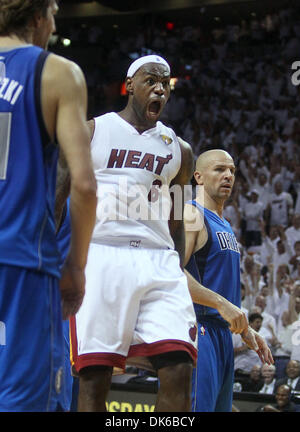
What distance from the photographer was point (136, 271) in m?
3.72

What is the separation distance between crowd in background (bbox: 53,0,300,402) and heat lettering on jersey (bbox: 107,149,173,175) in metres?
4.89

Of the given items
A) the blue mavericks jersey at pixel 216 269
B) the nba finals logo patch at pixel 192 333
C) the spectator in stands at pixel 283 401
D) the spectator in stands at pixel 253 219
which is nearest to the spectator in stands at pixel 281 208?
the spectator in stands at pixel 253 219

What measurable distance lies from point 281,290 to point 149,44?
11004 millimetres

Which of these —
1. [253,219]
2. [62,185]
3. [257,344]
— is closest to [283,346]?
[253,219]

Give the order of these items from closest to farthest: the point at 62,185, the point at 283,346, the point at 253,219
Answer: the point at 62,185 → the point at 283,346 → the point at 253,219

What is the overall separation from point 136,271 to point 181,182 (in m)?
0.79

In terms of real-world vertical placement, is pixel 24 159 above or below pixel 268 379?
above

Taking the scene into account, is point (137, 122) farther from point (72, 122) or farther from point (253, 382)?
point (253, 382)

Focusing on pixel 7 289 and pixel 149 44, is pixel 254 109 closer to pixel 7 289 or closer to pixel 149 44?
pixel 149 44

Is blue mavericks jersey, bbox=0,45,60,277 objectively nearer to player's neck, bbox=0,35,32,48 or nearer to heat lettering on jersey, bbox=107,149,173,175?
player's neck, bbox=0,35,32,48

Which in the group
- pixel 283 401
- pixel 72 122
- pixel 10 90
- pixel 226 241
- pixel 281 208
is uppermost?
pixel 281 208

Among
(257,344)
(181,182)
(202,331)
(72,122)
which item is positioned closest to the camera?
(72,122)

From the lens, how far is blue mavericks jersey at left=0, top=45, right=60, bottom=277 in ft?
8.07

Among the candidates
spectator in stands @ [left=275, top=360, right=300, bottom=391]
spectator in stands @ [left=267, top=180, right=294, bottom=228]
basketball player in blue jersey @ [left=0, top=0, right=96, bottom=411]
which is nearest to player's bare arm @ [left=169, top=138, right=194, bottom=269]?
basketball player in blue jersey @ [left=0, top=0, right=96, bottom=411]
